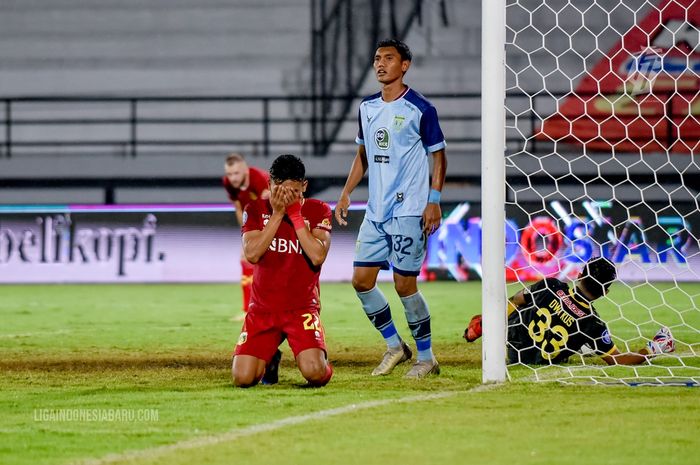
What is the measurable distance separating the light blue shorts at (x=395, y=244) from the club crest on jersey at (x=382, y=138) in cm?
41

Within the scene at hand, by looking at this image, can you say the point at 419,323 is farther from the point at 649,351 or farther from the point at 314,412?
the point at 314,412

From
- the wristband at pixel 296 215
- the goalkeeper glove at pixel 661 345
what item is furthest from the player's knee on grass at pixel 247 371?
the goalkeeper glove at pixel 661 345

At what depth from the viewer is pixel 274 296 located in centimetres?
583

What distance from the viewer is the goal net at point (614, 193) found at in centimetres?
685

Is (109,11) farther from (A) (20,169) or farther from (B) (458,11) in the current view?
(B) (458,11)

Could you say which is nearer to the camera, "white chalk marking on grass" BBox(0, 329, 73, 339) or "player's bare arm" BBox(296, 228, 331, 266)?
"player's bare arm" BBox(296, 228, 331, 266)

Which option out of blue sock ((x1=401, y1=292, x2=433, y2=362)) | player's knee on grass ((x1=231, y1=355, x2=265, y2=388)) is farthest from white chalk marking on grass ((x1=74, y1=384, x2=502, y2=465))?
player's knee on grass ((x1=231, y1=355, x2=265, y2=388))

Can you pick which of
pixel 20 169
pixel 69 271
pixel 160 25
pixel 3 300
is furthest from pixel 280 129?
pixel 3 300

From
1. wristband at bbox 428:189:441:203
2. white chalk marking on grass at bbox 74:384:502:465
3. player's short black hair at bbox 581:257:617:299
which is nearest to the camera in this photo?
white chalk marking on grass at bbox 74:384:502:465

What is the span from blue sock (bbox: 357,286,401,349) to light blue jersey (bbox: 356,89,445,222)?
448 millimetres

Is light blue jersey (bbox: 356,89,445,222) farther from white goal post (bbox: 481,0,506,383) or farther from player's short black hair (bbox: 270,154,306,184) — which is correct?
player's short black hair (bbox: 270,154,306,184)

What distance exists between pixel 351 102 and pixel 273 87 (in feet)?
7.43

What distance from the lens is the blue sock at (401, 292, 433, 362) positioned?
6.18 metres

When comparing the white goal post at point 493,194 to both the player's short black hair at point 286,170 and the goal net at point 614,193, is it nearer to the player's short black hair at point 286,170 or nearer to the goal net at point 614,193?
the goal net at point 614,193
